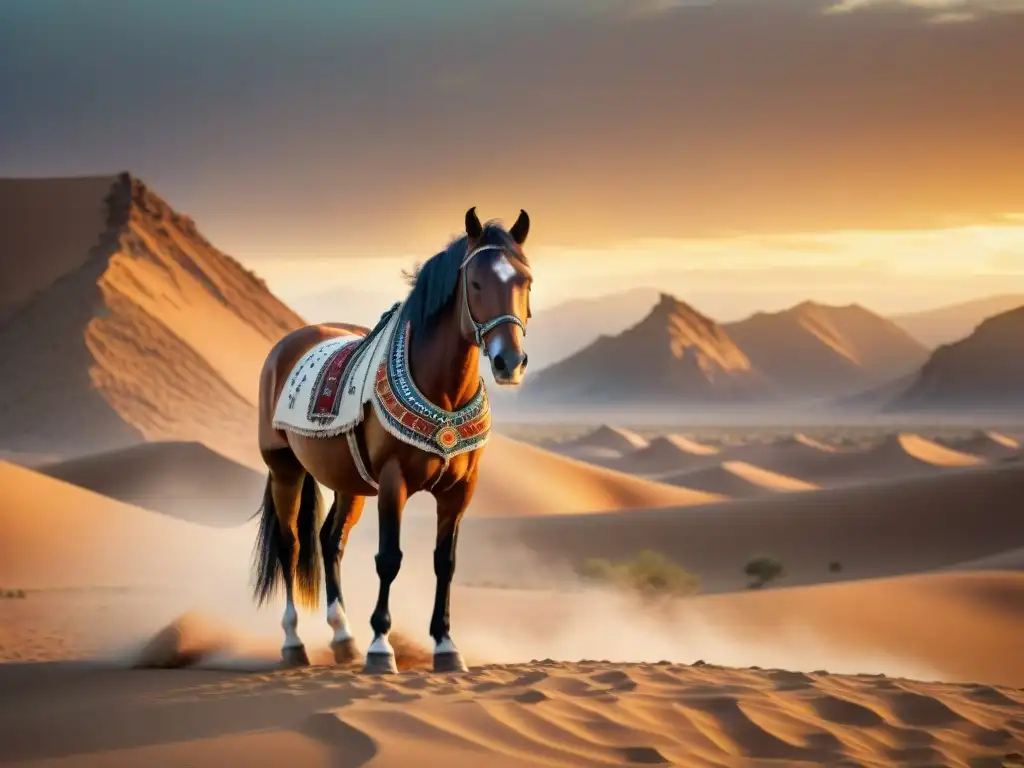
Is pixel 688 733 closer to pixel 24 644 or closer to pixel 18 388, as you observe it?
pixel 24 644

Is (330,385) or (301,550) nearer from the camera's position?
(330,385)

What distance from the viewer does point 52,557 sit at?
20594mm

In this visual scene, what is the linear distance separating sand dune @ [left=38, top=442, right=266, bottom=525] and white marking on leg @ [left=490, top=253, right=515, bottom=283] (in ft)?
98.2

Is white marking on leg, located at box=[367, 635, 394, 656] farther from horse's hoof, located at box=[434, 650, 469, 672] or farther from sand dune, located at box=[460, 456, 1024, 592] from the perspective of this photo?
sand dune, located at box=[460, 456, 1024, 592]

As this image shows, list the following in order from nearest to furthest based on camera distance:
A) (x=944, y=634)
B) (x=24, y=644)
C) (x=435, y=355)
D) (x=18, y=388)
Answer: (x=435, y=355) → (x=24, y=644) → (x=944, y=634) → (x=18, y=388)

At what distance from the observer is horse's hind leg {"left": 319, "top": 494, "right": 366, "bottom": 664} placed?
409 inches

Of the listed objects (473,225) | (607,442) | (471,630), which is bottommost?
(471,630)

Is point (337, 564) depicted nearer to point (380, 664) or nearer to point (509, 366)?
point (380, 664)

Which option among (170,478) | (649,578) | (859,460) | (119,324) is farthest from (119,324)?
(649,578)

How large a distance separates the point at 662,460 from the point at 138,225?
35009mm

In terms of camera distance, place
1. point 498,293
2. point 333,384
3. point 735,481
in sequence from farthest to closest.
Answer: point 735,481 < point 333,384 < point 498,293

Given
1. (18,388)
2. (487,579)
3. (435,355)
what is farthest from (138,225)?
(435,355)

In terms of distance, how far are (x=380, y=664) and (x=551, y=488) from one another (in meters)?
38.2

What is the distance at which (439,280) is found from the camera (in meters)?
9.03
